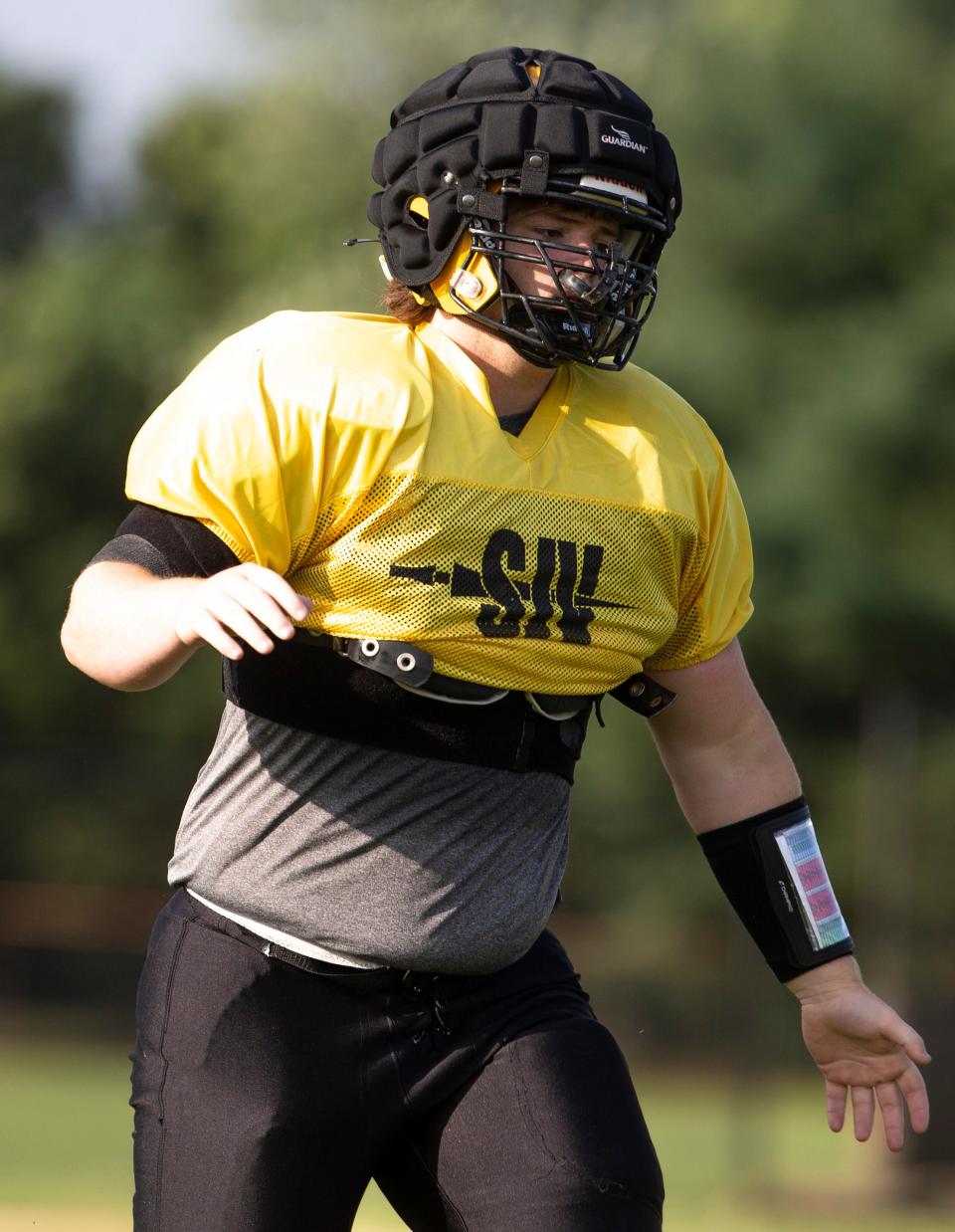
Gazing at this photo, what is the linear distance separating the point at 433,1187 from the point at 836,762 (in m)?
14.0

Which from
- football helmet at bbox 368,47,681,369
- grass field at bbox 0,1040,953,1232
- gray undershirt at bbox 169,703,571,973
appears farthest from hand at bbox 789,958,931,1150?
grass field at bbox 0,1040,953,1232

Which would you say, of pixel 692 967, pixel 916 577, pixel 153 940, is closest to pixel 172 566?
pixel 153 940

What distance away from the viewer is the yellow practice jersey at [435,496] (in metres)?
2.51

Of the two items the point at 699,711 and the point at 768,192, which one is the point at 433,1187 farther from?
the point at 768,192

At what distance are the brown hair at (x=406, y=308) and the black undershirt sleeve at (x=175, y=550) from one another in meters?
0.58

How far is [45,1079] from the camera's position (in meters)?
14.9

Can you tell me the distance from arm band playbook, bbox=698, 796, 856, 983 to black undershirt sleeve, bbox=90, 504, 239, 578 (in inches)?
41.6

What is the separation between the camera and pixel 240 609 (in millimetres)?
2215

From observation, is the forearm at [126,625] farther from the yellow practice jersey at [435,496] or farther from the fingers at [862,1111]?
the fingers at [862,1111]

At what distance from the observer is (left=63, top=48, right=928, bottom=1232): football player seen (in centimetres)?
251

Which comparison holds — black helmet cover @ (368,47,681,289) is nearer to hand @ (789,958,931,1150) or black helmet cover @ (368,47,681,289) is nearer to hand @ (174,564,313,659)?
hand @ (174,564,313,659)

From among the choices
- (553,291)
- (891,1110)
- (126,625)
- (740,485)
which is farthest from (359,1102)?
(740,485)

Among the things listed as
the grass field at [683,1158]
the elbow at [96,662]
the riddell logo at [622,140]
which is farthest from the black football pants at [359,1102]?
the grass field at [683,1158]

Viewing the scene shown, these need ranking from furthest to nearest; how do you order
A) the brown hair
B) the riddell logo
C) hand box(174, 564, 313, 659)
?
the brown hair → the riddell logo → hand box(174, 564, 313, 659)
